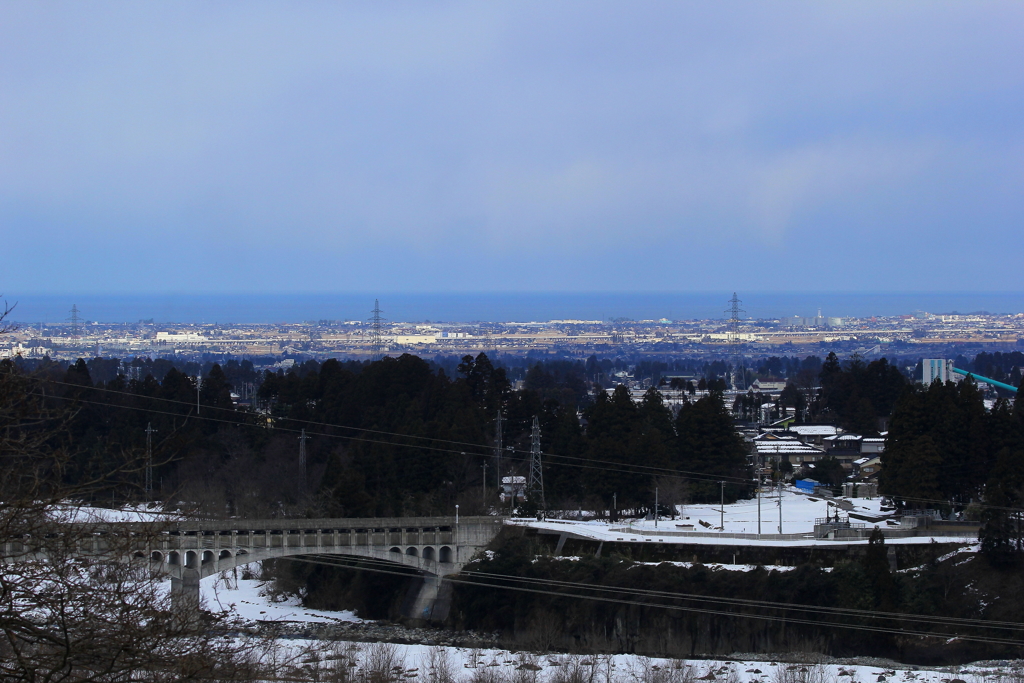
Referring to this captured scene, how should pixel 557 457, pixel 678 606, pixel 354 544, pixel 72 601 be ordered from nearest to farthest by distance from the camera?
pixel 72 601
pixel 678 606
pixel 354 544
pixel 557 457

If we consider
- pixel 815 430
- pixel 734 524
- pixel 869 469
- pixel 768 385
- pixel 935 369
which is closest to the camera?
pixel 734 524

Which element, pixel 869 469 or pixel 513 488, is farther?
A: pixel 869 469

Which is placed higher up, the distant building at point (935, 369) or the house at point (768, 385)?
the distant building at point (935, 369)

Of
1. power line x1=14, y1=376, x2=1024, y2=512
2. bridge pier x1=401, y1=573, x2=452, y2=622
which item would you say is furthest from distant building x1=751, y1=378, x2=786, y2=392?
bridge pier x1=401, y1=573, x2=452, y2=622

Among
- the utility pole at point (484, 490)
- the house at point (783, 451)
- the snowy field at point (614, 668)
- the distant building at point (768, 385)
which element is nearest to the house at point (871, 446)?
the house at point (783, 451)

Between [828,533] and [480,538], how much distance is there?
7.98 meters

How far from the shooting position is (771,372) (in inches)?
3472

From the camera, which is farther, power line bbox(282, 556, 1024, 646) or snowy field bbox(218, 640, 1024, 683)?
power line bbox(282, 556, 1024, 646)

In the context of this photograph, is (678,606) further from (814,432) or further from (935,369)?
(935,369)

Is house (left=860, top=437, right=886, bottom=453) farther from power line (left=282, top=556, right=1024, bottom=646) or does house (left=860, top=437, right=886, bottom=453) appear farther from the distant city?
the distant city

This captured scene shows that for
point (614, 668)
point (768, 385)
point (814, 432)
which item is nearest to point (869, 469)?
point (814, 432)

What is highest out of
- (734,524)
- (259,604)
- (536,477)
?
(536,477)

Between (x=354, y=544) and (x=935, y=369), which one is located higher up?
(x=935, y=369)

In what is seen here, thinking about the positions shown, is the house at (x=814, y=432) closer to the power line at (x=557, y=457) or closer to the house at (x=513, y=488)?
the power line at (x=557, y=457)
